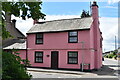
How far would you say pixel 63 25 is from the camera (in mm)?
20672

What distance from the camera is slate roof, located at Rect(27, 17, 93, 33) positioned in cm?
1911

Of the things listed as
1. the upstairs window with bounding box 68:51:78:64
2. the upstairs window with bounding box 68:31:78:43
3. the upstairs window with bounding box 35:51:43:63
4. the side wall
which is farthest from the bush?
the upstairs window with bounding box 35:51:43:63

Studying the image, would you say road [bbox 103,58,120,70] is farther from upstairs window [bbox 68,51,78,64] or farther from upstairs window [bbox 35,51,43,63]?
upstairs window [bbox 35,51,43,63]

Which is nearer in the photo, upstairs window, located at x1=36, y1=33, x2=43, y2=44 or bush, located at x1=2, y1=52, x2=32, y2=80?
bush, located at x1=2, y1=52, x2=32, y2=80

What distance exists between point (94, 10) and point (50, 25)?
5807 millimetres

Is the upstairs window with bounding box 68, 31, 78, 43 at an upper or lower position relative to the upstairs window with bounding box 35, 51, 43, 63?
upper

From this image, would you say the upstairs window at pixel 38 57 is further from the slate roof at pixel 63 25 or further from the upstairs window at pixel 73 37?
the upstairs window at pixel 73 37

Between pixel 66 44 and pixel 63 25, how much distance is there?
256 cm

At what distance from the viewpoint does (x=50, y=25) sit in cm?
2184

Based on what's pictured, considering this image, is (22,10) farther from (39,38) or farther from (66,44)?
(39,38)

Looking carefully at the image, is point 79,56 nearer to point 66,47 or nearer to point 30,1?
point 66,47

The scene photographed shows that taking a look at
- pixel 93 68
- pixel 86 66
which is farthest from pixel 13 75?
pixel 93 68

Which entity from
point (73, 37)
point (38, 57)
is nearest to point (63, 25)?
point (73, 37)

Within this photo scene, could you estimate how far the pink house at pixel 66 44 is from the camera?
18.4 meters
